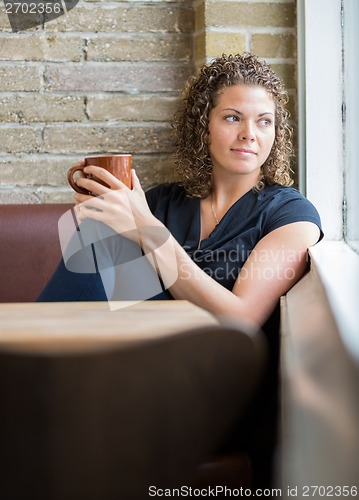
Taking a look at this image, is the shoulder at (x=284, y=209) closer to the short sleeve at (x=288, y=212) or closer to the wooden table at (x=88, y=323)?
the short sleeve at (x=288, y=212)

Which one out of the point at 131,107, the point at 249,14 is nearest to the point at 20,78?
the point at 131,107

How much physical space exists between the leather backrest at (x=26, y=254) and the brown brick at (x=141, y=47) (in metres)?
0.59

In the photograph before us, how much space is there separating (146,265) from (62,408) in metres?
1.16

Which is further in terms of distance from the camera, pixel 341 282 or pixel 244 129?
pixel 244 129

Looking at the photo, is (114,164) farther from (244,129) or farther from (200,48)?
(200,48)

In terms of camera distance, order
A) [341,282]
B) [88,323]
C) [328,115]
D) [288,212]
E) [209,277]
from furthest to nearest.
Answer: [328,115] → [288,212] → [209,277] → [341,282] → [88,323]

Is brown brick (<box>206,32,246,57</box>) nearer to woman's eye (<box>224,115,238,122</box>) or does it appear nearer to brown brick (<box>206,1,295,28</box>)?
brown brick (<box>206,1,295,28</box>)

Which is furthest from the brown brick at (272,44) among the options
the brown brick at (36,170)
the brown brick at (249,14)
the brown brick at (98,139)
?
the brown brick at (36,170)

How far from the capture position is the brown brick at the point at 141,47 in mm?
2273

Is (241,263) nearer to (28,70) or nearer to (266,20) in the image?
(266,20)

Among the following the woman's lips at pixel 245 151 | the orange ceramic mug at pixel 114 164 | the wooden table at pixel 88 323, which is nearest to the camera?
the wooden table at pixel 88 323

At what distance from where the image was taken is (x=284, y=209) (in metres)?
1.84

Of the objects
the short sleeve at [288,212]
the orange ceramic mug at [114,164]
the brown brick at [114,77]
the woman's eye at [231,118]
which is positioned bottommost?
the short sleeve at [288,212]

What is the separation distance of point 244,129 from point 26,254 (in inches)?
25.9
